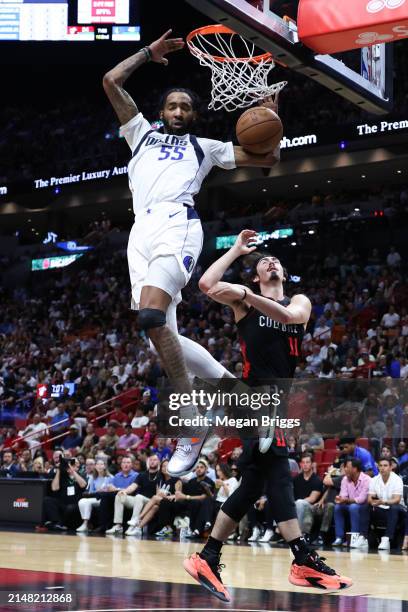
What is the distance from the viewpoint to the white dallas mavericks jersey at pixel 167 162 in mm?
5332

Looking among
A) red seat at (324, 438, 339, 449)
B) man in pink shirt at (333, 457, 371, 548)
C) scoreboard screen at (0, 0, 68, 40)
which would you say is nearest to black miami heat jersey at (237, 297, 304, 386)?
man in pink shirt at (333, 457, 371, 548)

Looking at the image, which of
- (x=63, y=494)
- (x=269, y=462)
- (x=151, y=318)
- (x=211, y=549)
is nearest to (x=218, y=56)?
(x=151, y=318)

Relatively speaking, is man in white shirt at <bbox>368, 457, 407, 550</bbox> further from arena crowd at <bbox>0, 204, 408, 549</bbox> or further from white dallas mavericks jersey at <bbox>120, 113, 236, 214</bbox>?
white dallas mavericks jersey at <bbox>120, 113, 236, 214</bbox>

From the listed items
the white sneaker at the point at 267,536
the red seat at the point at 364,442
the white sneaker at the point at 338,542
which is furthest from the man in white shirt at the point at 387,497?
the white sneaker at the point at 267,536

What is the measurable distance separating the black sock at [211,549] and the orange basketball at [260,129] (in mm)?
2505

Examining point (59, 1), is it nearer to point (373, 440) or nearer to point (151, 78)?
point (151, 78)

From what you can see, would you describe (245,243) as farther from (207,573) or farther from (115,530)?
A: (115,530)

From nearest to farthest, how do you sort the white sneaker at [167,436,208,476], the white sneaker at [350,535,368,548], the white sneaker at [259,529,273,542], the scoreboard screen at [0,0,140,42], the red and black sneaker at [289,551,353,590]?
the white sneaker at [167,436,208,476], the red and black sneaker at [289,551,353,590], the white sneaker at [350,535,368,548], the white sneaker at [259,529,273,542], the scoreboard screen at [0,0,140,42]

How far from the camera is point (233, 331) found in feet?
68.2

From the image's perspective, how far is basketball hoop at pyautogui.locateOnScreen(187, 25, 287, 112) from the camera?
6.87m

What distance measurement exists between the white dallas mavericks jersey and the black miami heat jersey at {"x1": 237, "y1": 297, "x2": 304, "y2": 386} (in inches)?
38.3

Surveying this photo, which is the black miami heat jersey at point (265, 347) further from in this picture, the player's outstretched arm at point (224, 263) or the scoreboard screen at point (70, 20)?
the scoreboard screen at point (70, 20)

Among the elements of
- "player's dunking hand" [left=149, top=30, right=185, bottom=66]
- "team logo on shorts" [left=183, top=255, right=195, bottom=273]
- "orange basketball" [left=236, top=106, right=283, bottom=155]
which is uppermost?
"player's dunking hand" [left=149, top=30, right=185, bottom=66]

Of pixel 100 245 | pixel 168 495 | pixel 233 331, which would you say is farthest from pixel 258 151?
pixel 100 245
